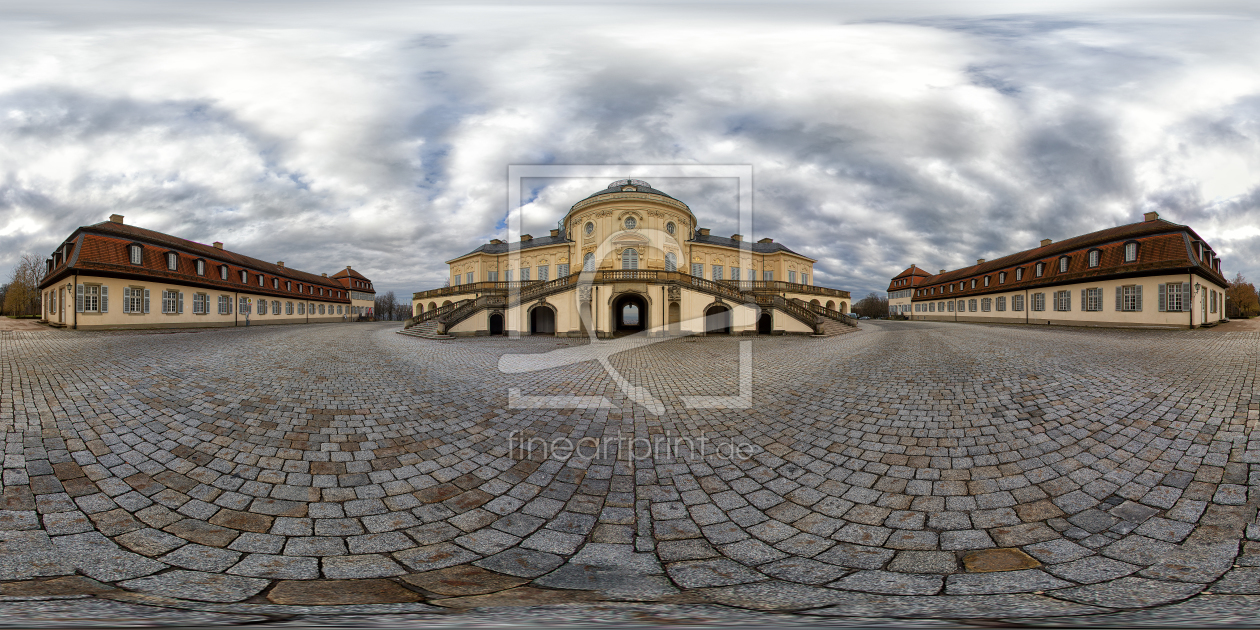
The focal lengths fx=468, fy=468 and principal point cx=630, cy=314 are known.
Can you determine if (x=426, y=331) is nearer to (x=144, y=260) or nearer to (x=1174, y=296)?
(x=144, y=260)

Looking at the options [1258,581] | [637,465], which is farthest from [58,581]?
[1258,581]

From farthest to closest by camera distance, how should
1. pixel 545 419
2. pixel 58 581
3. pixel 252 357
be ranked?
pixel 252 357, pixel 545 419, pixel 58 581

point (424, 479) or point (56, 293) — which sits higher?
point (56, 293)

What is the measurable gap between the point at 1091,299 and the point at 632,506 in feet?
111

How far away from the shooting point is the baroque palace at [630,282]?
79.7ft

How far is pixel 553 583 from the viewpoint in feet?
9.45

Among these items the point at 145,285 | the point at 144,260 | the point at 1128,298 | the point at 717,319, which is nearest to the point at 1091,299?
the point at 1128,298

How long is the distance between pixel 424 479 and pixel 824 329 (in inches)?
894

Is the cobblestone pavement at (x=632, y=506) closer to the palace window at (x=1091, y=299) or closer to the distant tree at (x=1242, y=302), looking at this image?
the palace window at (x=1091, y=299)

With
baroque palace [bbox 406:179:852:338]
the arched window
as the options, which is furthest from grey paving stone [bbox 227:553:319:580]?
the arched window

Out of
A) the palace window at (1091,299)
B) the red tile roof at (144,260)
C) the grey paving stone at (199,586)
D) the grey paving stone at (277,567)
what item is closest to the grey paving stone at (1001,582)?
the grey paving stone at (277,567)

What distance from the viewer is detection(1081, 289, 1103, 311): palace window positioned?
25.4 meters

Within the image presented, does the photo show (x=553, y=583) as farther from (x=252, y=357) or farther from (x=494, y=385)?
(x=252, y=357)

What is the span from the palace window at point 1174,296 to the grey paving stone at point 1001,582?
29.8 m
